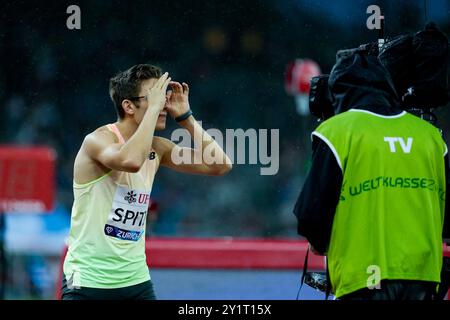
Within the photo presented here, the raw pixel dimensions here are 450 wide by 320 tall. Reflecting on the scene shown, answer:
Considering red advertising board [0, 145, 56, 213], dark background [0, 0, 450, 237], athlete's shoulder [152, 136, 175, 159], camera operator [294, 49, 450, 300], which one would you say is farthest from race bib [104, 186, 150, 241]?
dark background [0, 0, 450, 237]

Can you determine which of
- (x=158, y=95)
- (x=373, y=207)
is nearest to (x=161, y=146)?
(x=158, y=95)

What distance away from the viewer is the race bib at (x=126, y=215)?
150 inches

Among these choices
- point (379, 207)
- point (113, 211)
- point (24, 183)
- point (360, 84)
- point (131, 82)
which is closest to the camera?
point (379, 207)

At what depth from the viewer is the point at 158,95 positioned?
3.87 m

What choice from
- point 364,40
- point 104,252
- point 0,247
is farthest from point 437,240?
point 364,40

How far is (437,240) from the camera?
3217 millimetres

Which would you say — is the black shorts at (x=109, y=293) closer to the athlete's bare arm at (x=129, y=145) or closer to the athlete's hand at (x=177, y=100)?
the athlete's bare arm at (x=129, y=145)

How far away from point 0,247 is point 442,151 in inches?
210

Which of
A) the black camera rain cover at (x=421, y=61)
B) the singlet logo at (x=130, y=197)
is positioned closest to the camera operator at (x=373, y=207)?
the black camera rain cover at (x=421, y=61)

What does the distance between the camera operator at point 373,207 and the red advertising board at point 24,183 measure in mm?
5774

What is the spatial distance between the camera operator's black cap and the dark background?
268 inches

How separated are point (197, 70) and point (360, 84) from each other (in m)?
7.63

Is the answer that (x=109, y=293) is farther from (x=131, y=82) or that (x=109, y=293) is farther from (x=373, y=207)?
(x=373, y=207)

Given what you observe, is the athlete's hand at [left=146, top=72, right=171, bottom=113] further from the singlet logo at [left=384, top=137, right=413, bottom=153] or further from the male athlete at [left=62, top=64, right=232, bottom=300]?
the singlet logo at [left=384, top=137, right=413, bottom=153]
